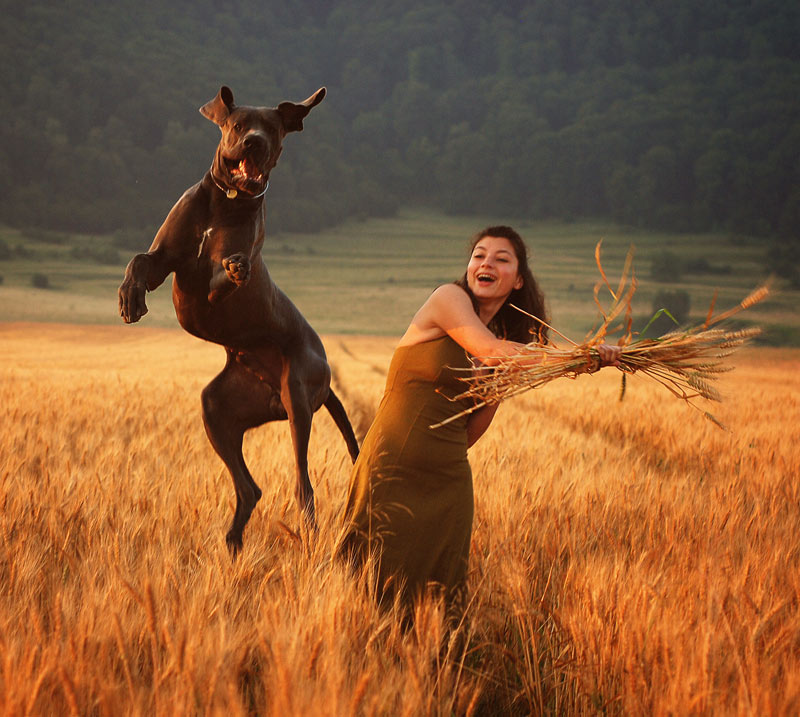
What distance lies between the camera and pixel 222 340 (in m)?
3.39

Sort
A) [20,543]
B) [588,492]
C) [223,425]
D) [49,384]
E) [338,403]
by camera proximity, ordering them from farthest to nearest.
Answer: [49,384] → [588,492] → [338,403] → [223,425] → [20,543]

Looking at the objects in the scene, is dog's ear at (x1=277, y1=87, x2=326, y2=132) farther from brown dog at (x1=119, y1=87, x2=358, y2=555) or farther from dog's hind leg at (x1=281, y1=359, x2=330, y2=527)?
dog's hind leg at (x1=281, y1=359, x2=330, y2=527)

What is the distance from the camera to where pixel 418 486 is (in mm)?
3100

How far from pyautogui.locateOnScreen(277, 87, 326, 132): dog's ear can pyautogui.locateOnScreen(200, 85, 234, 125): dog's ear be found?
0.71ft

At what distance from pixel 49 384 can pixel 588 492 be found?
32.0ft

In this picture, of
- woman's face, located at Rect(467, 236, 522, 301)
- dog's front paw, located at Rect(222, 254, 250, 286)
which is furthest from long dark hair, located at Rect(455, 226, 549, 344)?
dog's front paw, located at Rect(222, 254, 250, 286)

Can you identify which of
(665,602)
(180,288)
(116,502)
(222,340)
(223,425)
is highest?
(180,288)

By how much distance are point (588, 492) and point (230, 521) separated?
85.9 inches

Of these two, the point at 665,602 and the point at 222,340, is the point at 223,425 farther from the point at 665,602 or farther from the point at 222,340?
the point at 665,602

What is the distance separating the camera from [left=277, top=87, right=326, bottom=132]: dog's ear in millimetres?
3069

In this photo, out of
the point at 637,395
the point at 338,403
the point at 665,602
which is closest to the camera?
the point at 665,602

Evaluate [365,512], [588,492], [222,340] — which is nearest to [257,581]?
[365,512]

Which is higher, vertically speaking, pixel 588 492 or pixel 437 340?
pixel 437 340

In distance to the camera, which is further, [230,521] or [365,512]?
[230,521]
